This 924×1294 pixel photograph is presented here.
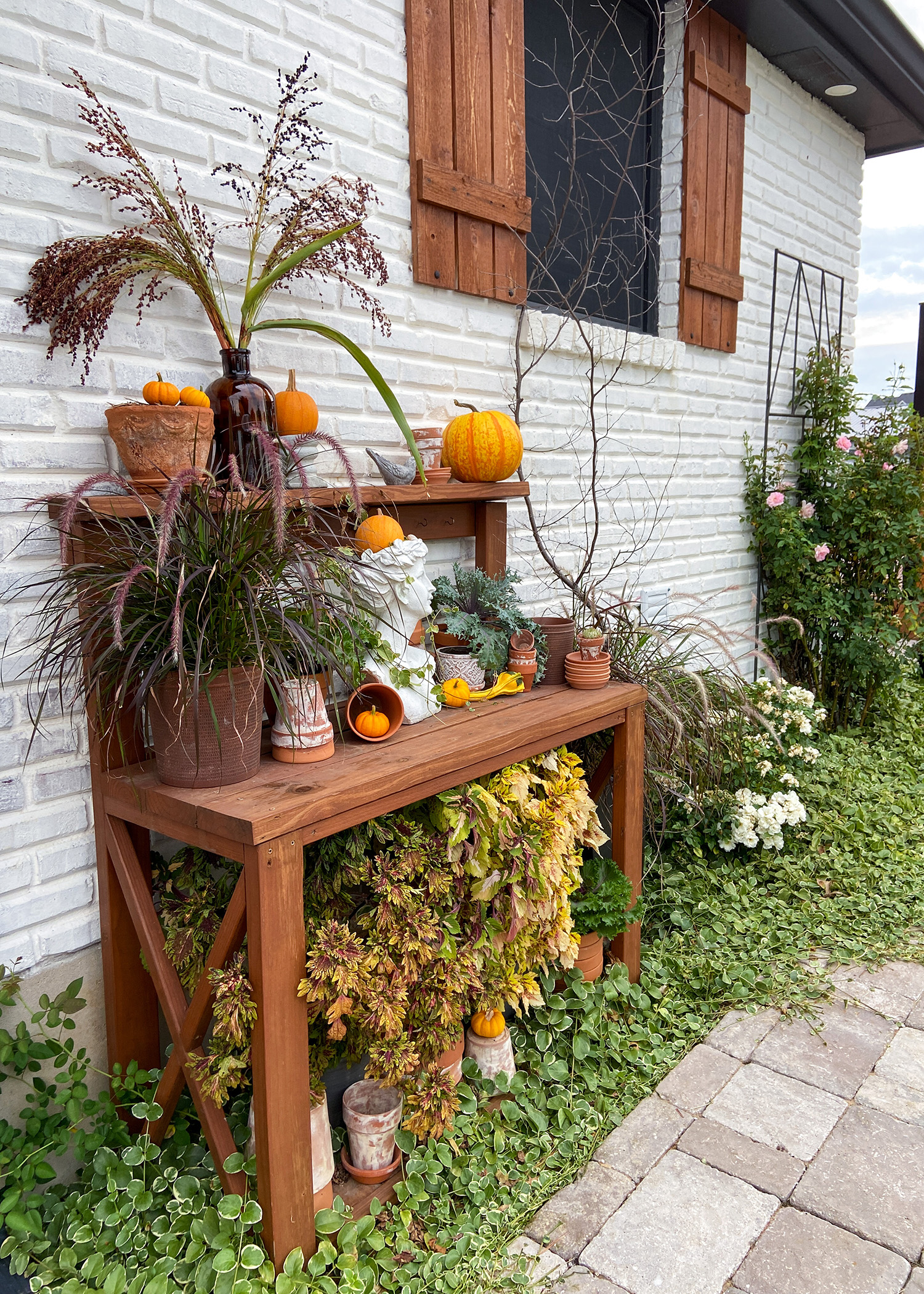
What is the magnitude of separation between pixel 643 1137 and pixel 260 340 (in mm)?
1976

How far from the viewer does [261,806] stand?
1.43 metres

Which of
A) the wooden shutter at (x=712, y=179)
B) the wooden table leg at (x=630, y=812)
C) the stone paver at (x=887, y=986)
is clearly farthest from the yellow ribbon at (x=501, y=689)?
the wooden shutter at (x=712, y=179)

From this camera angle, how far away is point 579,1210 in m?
1.74

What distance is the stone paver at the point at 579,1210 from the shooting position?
1670mm

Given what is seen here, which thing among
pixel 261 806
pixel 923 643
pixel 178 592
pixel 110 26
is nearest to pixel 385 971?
pixel 261 806

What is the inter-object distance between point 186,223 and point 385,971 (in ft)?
5.01

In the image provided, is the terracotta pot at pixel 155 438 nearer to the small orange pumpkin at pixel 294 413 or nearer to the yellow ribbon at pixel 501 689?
the small orange pumpkin at pixel 294 413

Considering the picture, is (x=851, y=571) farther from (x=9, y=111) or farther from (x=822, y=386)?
(x=9, y=111)

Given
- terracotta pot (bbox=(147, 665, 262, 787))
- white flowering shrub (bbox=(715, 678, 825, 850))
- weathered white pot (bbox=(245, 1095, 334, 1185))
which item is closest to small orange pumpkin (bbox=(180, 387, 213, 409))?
terracotta pot (bbox=(147, 665, 262, 787))

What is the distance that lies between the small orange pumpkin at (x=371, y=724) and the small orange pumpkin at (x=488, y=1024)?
29.0 inches

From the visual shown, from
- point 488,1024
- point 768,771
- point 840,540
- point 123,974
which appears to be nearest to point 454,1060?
point 488,1024

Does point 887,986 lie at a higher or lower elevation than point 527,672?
lower

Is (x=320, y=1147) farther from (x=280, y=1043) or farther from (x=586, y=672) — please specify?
(x=586, y=672)

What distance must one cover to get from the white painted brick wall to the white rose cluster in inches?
38.1
